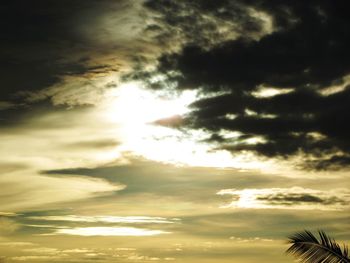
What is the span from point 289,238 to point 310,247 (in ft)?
2.54

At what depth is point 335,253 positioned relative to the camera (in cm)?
1939

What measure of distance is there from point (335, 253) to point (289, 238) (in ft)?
4.86

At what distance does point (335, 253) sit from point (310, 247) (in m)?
0.74

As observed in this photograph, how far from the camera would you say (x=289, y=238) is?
20.2 meters

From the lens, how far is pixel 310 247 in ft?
64.4
